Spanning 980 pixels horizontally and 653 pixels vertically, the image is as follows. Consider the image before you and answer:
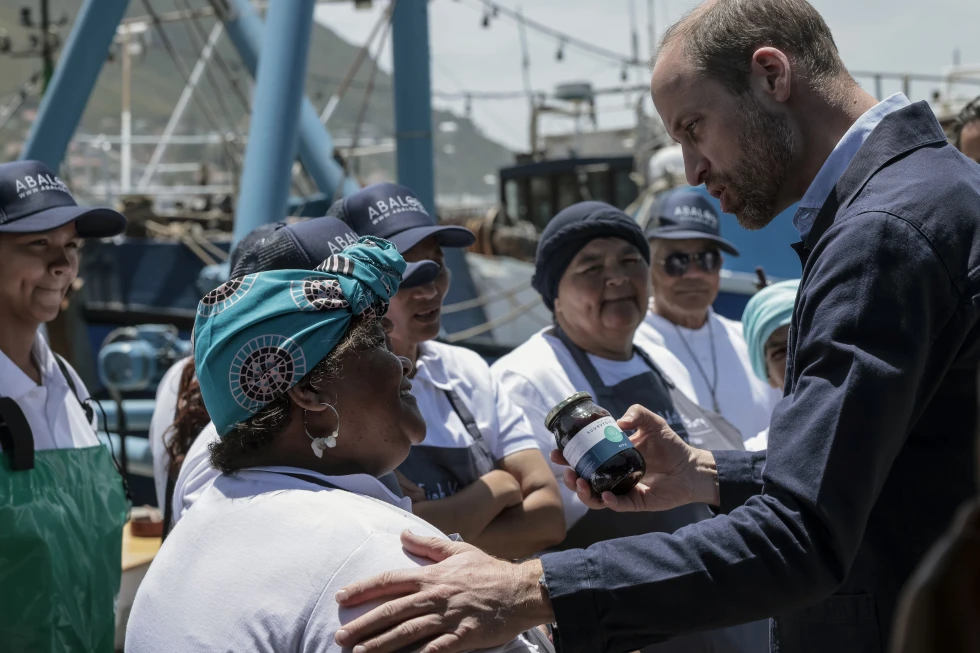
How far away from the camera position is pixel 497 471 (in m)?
3.13

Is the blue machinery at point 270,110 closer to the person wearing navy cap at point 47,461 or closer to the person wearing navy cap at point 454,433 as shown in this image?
the person wearing navy cap at point 47,461

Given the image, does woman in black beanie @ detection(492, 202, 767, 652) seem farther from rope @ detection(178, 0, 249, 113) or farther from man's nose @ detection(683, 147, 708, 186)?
rope @ detection(178, 0, 249, 113)

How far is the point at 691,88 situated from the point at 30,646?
221 centimetres

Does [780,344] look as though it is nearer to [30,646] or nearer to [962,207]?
[962,207]

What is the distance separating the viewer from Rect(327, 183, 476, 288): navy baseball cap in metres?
3.28

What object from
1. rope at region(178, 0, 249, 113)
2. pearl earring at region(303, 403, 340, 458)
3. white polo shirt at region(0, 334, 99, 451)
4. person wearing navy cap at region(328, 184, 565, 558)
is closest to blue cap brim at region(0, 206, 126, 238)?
white polo shirt at region(0, 334, 99, 451)

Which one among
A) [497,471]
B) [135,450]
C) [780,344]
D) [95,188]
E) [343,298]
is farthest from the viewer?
[95,188]

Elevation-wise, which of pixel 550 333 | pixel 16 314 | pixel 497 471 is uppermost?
pixel 16 314

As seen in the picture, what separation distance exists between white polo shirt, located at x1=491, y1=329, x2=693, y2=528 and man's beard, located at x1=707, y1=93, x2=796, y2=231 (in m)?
1.49

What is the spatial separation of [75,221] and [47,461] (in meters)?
0.84

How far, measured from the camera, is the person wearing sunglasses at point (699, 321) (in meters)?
4.11

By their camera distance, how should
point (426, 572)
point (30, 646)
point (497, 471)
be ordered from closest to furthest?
point (426, 572) → point (30, 646) → point (497, 471)

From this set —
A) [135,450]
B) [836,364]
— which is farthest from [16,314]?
[135,450]

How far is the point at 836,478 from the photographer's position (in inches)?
64.0
